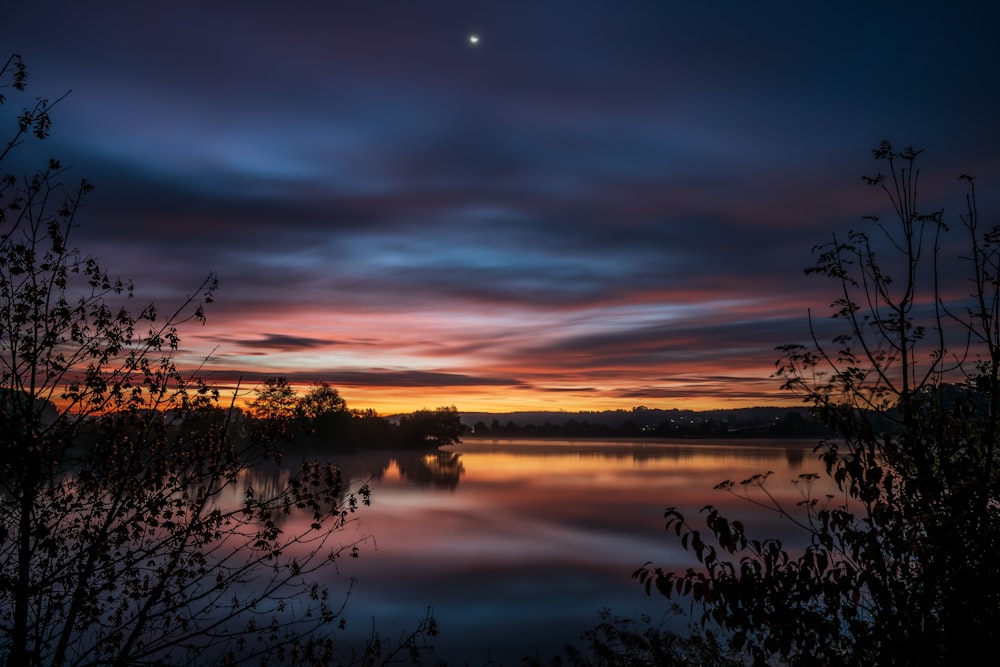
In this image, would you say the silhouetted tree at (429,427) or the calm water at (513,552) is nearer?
the calm water at (513,552)

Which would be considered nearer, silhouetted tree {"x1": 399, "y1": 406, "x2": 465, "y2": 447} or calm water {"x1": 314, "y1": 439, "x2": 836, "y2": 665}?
calm water {"x1": 314, "y1": 439, "x2": 836, "y2": 665}

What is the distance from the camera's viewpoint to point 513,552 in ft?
158

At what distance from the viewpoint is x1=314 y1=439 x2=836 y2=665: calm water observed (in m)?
29.2

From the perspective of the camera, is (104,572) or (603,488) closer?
(104,572)

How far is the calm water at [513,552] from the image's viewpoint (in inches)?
1151

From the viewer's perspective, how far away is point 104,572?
326 inches

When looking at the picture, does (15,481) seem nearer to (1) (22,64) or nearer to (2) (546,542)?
(1) (22,64)

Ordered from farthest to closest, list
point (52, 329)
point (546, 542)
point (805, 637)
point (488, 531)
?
point (488, 531), point (546, 542), point (52, 329), point (805, 637)

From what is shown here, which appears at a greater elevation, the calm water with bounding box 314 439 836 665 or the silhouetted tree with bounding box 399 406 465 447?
the silhouetted tree with bounding box 399 406 465 447

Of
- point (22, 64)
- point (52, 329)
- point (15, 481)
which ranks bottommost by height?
point (15, 481)

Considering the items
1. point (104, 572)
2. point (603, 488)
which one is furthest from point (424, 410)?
point (104, 572)

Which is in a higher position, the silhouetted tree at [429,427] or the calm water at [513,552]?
the silhouetted tree at [429,427]

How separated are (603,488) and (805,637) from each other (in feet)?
281

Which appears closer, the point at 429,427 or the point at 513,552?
the point at 513,552
